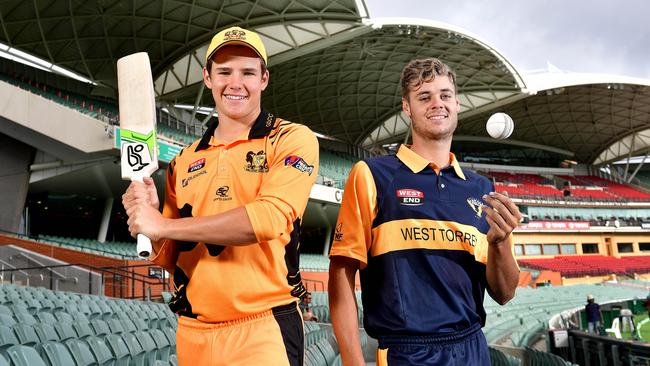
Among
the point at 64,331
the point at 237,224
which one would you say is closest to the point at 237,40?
the point at 237,224

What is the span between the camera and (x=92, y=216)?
26.7 metres

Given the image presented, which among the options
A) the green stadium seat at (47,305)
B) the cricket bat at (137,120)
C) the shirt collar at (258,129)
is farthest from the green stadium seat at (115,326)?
the shirt collar at (258,129)

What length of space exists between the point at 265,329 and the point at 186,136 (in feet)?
89.2

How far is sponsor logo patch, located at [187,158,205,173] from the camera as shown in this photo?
211 centimetres

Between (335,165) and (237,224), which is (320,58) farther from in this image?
(237,224)

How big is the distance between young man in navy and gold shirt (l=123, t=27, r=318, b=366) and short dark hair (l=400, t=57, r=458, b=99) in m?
0.58

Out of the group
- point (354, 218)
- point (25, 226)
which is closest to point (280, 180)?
point (354, 218)

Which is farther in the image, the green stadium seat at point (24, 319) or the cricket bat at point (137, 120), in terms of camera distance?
the green stadium seat at point (24, 319)

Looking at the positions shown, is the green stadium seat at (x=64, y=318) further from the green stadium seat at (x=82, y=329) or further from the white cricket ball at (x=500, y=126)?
the white cricket ball at (x=500, y=126)

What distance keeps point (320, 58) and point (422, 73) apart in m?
27.6

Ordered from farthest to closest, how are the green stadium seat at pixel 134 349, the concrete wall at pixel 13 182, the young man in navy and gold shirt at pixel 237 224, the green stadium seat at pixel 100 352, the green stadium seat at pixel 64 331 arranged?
the concrete wall at pixel 13 182
the green stadium seat at pixel 64 331
the green stadium seat at pixel 134 349
the green stadium seat at pixel 100 352
the young man in navy and gold shirt at pixel 237 224

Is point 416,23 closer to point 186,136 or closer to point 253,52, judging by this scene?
point 186,136

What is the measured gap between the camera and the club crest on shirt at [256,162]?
2.04m

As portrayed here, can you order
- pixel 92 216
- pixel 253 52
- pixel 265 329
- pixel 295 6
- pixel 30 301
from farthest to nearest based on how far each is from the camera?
pixel 92 216 → pixel 295 6 → pixel 30 301 → pixel 253 52 → pixel 265 329
